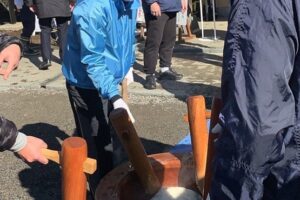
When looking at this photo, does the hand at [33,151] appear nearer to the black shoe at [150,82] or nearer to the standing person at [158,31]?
the standing person at [158,31]

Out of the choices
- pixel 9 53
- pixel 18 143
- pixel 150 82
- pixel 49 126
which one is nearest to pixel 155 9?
pixel 150 82

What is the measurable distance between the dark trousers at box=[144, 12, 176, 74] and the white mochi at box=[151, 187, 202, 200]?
10.9 ft

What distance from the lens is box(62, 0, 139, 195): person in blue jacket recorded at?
2.51 metres

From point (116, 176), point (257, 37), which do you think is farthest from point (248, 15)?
point (116, 176)

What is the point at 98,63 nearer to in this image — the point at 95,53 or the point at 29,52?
the point at 95,53

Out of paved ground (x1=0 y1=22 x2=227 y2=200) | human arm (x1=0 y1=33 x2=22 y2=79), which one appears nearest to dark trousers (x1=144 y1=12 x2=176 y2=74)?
paved ground (x1=0 y1=22 x2=227 y2=200)

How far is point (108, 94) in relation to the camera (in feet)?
8.16

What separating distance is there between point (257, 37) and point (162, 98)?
4191mm

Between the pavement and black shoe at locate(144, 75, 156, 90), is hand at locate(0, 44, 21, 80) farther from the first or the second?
black shoe at locate(144, 75, 156, 90)

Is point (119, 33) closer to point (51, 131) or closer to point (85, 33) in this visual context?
point (85, 33)

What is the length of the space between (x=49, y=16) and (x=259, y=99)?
5618 millimetres

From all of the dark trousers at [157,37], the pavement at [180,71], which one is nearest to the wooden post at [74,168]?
the pavement at [180,71]

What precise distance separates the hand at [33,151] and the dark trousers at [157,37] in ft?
11.8

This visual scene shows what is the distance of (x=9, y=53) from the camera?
87.0 inches
